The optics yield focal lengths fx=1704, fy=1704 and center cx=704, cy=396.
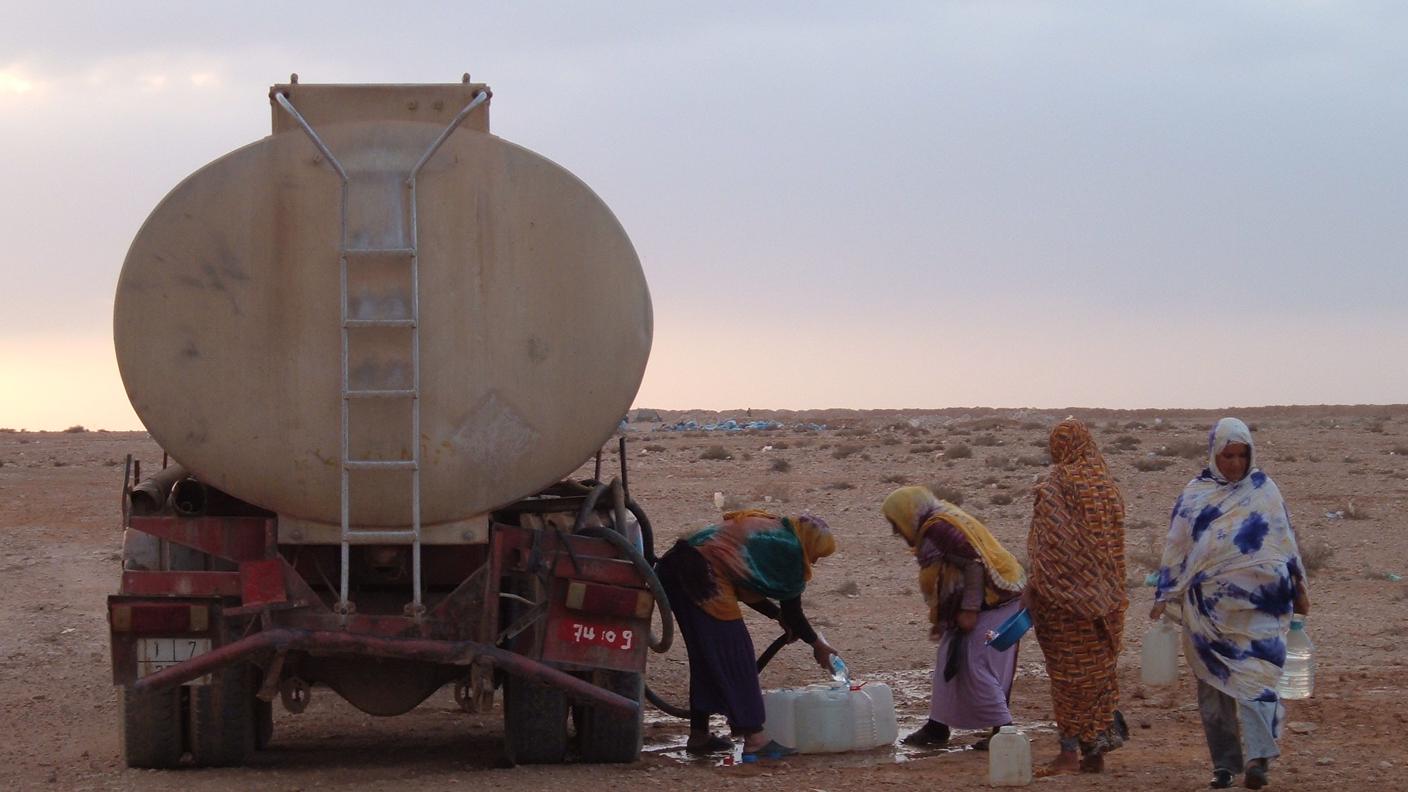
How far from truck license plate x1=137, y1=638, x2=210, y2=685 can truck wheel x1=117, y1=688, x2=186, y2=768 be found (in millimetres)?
485

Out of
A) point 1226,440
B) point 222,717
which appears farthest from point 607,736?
point 1226,440

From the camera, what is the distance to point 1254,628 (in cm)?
734

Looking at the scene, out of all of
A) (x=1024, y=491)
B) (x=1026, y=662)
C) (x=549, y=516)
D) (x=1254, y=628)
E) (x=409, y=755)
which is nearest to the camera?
(x=1254, y=628)

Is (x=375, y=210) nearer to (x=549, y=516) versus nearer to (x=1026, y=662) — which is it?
(x=549, y=516)

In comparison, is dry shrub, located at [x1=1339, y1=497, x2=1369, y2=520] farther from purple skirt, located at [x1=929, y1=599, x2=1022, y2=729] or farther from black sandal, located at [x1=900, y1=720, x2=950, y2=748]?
purple skirt, located at [x1=929, y1=599, x2=1022, y2=729]

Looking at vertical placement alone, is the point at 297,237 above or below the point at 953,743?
above

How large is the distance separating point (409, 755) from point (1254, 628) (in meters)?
4.17

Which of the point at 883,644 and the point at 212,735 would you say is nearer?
the point at 212,735

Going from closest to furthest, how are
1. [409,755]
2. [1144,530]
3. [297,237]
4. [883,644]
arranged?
[297,237] < [409,755] < [883,644] < [1144,530]

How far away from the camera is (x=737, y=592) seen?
329 inches

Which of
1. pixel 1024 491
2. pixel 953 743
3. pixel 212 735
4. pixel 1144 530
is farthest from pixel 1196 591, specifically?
pixel 1024 491

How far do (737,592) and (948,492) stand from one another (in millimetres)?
17492

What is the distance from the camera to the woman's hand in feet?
27.1

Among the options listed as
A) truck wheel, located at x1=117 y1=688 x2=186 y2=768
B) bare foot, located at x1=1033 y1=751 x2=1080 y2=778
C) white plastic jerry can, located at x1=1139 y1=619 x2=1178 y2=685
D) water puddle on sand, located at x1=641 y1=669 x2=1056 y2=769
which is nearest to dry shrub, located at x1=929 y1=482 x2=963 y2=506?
water puddle on sand, located at x1=641 y1=669 x2=1056 y2=769
